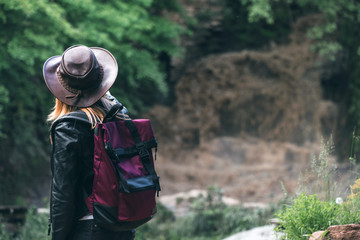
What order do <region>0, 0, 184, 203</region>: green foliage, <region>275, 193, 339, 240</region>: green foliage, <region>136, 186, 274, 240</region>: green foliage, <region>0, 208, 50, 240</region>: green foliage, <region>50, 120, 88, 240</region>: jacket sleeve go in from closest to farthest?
<region>50, 120, 88, 240</region>: jacket sleeve, <region>275, 193, 339, 240</region>: green foliage, <region>0, 208, 50, 240</region>: green foliage, <region>136, 186, 274, 240</region>: green foliage, <region>0, 0, 184, 203</region>: green foliage

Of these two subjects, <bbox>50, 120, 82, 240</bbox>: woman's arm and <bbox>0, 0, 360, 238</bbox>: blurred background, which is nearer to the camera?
<bbox>50, 120, 82, 240</bbox>: woman's arm

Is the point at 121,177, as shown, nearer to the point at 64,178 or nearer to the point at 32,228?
the point at 64,178

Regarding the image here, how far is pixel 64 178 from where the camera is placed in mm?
2766

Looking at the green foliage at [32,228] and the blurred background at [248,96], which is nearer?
the green foliage at [32,228]

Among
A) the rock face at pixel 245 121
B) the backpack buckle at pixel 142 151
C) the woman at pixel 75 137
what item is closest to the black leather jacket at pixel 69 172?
the woman at pixel 75 137

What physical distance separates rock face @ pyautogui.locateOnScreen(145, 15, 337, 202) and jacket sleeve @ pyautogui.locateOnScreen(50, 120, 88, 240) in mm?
10314

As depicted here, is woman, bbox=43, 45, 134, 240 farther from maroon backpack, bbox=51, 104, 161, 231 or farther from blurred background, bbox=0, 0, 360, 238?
blurred background, bbox=0, 0, 360, 238

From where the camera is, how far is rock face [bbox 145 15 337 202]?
1323 cm

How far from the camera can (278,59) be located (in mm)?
13492

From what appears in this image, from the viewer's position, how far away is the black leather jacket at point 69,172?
277 centimetres

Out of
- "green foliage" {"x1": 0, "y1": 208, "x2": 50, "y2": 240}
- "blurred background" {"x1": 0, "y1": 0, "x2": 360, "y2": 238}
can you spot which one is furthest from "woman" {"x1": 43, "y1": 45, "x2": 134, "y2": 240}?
"blurred background" {"x1": 0, "y1": 0, "x2": 360, "y2": 238}

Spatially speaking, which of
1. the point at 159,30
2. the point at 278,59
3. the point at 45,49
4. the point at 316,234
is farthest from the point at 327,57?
the point at 316,234

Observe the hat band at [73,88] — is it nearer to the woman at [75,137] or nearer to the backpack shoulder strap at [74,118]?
the woman at [75,137]

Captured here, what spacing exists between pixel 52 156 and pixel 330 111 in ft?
37.5
